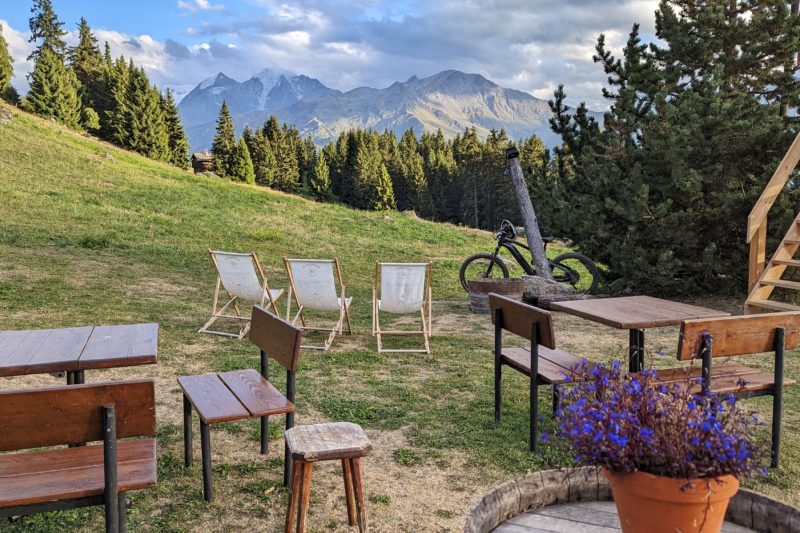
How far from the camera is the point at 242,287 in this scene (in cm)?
707

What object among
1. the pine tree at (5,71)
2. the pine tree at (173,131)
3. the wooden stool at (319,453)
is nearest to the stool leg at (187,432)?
the wooden stool at (319,453)

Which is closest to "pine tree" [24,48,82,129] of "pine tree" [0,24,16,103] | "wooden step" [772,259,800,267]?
"pine tree" [0,24,16,103]

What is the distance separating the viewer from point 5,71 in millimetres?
39406

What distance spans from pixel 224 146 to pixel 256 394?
49.5 m

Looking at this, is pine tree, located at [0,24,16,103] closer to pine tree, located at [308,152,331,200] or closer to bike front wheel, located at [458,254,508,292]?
pine tree, located at [308,152,331,200]

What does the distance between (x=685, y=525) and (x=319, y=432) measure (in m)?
1.63

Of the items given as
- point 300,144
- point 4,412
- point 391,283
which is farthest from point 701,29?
point 300,144

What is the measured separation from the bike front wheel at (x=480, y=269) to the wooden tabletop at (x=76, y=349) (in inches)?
261

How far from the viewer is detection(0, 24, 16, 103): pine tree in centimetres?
3832

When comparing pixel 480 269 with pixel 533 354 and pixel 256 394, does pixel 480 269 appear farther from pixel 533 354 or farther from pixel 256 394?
pixel 256 394

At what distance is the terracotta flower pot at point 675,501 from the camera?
1.52 meters

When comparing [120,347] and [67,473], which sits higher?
[120,347]

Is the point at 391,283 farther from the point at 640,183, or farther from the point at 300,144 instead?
the point at 300,144

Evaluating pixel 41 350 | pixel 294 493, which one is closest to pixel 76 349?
pixel 41 350
